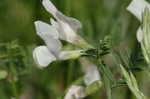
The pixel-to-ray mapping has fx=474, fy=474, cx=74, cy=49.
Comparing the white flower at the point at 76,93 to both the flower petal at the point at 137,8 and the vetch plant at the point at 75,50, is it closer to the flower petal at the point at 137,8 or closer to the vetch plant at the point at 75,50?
the vetch plant at the point at 75,50

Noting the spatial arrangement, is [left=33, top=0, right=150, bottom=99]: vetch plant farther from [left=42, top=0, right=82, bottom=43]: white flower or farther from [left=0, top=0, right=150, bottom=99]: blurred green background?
[left=0, top=0, right=150, bottom=99]: blurred green background

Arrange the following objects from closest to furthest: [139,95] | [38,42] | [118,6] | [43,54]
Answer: [139,95] < [43,54] < [38,42] < [118,6]

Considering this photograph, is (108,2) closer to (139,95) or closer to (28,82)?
(28,82)

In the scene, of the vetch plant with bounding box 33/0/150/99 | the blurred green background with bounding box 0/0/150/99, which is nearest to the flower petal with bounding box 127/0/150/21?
the vetch plant with bounding box 33/0/150/99

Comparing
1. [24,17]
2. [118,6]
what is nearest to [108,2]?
[118,6]

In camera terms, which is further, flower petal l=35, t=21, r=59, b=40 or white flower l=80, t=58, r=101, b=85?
white flower l=80, t=58, r=101, b=85

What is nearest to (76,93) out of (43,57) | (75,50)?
(75,50)
